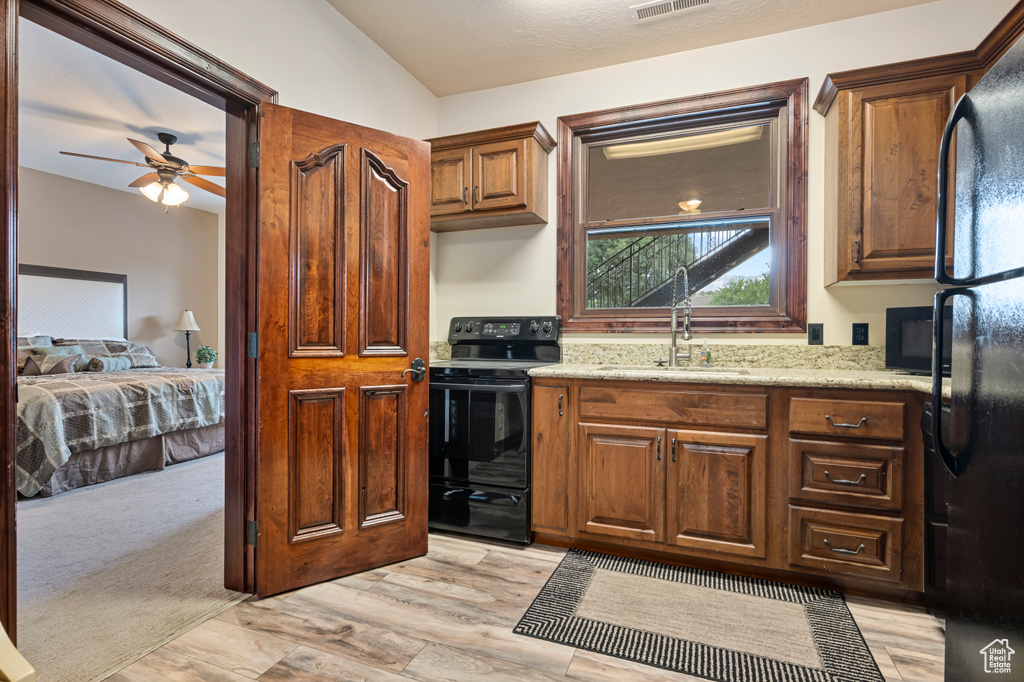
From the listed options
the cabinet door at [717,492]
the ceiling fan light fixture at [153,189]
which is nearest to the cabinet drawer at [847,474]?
the cabinet door at [717,492]

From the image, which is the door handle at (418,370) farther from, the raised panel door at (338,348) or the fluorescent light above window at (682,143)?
the fluorescent light above window at (682,143)

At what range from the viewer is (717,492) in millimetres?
2217

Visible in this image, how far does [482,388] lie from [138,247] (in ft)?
19.6

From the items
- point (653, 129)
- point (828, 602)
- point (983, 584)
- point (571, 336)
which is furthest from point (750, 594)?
point (653, 129)

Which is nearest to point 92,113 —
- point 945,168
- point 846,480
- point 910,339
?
point 945,168

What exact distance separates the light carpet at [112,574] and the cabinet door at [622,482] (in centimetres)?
159

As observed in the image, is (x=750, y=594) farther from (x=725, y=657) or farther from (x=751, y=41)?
(x=751, y=41)

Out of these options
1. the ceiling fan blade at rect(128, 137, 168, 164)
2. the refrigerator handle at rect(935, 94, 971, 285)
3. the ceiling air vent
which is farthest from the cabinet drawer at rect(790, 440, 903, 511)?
the ceiling fan blade at rect(128, 137, 168, 164)

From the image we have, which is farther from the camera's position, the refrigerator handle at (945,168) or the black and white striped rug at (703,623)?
the black and white striped rug at (703,623)

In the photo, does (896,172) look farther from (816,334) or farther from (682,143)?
(682,143)

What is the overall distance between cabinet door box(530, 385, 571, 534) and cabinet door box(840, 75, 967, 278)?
5.02ft

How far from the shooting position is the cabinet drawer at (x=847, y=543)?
198 centimetres

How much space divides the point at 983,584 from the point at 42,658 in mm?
2630

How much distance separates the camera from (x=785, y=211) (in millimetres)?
2744
